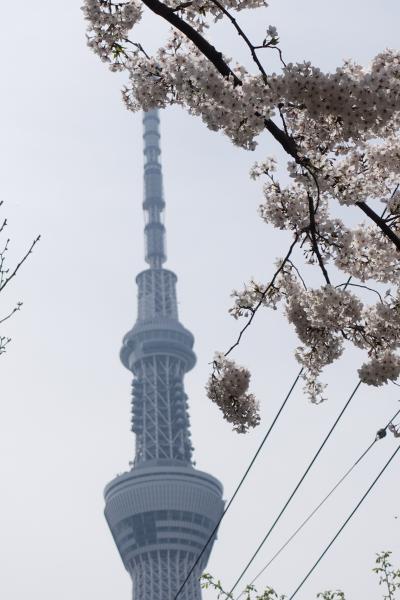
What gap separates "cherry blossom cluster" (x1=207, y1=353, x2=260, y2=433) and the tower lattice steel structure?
120 m

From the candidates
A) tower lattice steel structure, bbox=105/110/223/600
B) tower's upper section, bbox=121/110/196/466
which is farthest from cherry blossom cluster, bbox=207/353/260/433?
tower's upper section, bbox=121/110/196/466

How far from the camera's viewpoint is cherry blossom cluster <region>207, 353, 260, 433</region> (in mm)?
6664

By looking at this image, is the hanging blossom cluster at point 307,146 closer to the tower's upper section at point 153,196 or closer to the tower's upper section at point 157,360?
the tower's upper section at point 157,360

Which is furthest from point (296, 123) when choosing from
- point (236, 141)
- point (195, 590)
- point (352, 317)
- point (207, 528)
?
point (207, 528)

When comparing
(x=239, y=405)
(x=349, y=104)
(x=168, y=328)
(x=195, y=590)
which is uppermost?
(x=168, y=328)

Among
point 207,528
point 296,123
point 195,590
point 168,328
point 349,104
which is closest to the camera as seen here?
point 349,104

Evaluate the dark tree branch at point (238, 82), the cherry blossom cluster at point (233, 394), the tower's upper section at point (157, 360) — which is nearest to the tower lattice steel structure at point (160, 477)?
the tower's upper section at point (157, 360)

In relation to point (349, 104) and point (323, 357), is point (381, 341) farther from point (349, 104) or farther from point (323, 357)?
point (349, 104)

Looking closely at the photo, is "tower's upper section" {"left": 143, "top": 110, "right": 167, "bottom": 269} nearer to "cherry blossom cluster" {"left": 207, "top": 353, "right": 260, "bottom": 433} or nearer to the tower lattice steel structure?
the tower lattice steel structure

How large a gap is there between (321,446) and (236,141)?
613 cm

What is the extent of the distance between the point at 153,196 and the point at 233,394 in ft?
542

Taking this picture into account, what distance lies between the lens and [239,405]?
6.83m

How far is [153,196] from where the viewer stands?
170 meters

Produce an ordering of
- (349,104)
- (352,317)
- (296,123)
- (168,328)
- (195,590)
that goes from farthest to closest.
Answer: (168,328) → (195,590) → (352,317) → (296,123) → (349,104)
